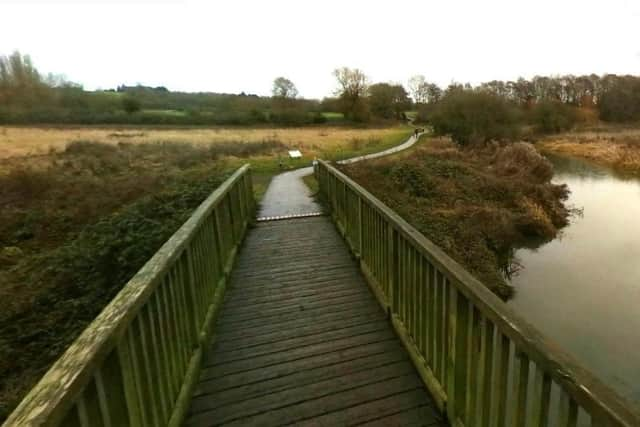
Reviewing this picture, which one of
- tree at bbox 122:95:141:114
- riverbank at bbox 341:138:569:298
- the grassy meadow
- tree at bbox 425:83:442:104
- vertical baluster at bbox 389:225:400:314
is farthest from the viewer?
tree at bbox 425:83:442:104

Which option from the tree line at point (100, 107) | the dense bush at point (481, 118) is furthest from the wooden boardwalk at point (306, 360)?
the tree line at point (100, 107)

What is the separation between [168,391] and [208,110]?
53884 mm

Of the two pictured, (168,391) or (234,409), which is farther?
(234,409)

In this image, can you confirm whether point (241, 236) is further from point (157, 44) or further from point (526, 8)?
point (157, 44)

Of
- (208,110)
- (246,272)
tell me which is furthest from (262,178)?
(208,110)

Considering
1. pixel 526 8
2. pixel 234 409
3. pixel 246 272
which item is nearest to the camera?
pixel 234 409

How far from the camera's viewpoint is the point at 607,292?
8.31 m

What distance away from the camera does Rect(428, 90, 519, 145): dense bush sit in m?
29.8

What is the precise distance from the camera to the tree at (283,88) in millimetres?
54750

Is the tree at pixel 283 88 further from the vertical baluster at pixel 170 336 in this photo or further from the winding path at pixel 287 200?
the vertical baluster at pixel 170 336

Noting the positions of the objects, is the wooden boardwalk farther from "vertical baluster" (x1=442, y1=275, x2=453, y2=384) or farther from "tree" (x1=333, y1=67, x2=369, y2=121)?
"tree" (x1=333, y1=67, x2=369, y2=121)

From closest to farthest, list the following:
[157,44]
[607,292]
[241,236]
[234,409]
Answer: [234,409]
[241,236]
[607,292]
[157,44]

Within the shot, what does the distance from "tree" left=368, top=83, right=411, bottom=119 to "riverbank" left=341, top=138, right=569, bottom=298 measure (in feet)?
134

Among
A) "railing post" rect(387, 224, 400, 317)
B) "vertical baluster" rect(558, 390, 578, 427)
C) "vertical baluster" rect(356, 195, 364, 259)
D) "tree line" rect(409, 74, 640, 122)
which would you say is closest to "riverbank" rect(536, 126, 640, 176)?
"tree line" rect(409, 74, 640, 122)
